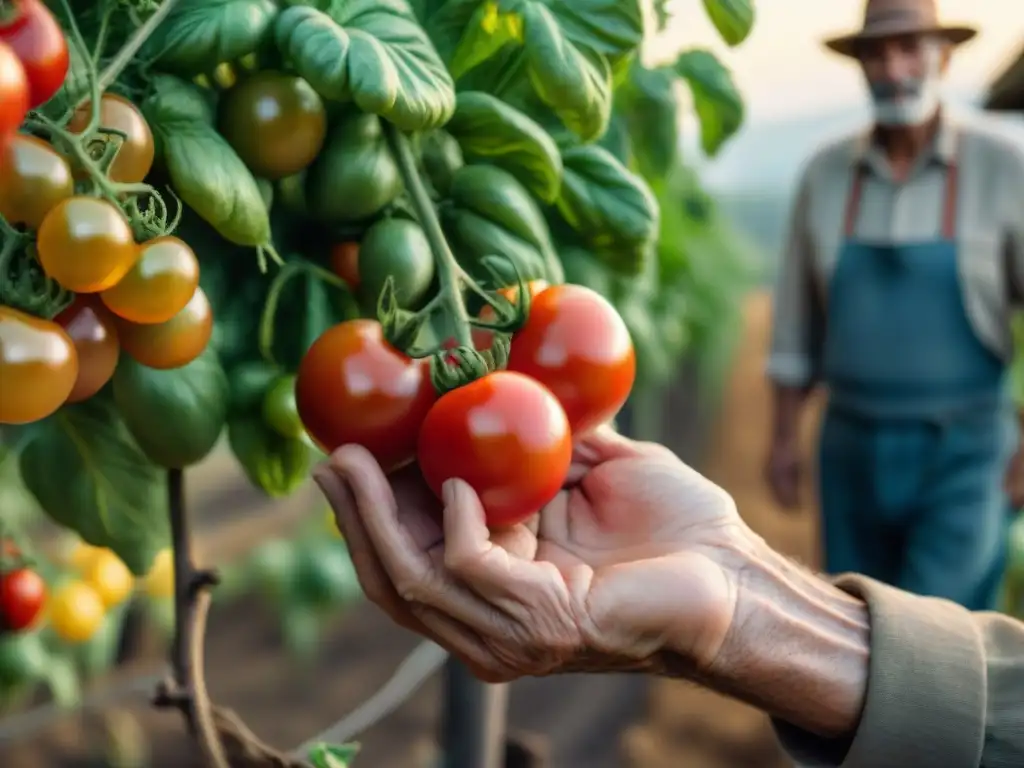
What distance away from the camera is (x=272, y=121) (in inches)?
19.9

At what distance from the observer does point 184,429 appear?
0.53m

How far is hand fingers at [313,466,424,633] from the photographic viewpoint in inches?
20.1

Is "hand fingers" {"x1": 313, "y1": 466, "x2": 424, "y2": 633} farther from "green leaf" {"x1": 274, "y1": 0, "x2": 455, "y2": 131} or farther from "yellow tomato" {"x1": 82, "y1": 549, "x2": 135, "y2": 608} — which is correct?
"yellow tomato" {"x1": 82, "y1": 549, "x2": 135, "y2": 608}

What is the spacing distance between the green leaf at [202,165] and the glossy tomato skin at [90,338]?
61mm

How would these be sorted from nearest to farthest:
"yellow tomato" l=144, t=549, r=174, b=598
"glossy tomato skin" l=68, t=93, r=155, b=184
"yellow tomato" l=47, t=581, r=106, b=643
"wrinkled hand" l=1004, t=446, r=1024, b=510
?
1. "glossy tomato skin" l=68, t=93, r=155, b=184
2. "yellow tomato" l=47, t=581, r=106, b=643
3. "yellow tomato" l=144, t=549, r=174, b=598
4. "wrinkled hand" l=1004, t=446, r=1024, b=510

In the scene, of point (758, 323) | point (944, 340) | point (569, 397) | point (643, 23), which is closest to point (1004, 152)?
point (944, 340)

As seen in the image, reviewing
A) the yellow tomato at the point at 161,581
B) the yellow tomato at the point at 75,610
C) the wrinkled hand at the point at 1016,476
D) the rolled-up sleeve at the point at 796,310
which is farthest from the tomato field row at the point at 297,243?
the wrinkled hand at the point at 1016,476

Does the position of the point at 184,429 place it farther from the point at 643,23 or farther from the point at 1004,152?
the point at 1004,152

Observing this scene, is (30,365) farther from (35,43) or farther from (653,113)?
(653,113)

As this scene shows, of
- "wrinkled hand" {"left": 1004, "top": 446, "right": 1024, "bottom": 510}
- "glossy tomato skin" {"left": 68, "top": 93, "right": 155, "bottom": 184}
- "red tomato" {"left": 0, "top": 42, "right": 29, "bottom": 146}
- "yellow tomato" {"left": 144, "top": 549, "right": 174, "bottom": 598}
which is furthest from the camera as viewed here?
"wrinkled hand" {"left": 1004, "top": 446, "right": 1024, "bottom": 510}

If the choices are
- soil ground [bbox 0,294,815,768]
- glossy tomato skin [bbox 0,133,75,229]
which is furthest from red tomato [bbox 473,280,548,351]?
soil ground [bbox 0,294,815,768]

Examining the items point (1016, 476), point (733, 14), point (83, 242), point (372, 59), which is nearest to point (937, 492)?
point (1016, 476)

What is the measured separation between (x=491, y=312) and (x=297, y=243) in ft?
0.42

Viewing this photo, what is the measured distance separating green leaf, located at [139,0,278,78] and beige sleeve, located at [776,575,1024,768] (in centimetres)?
46
